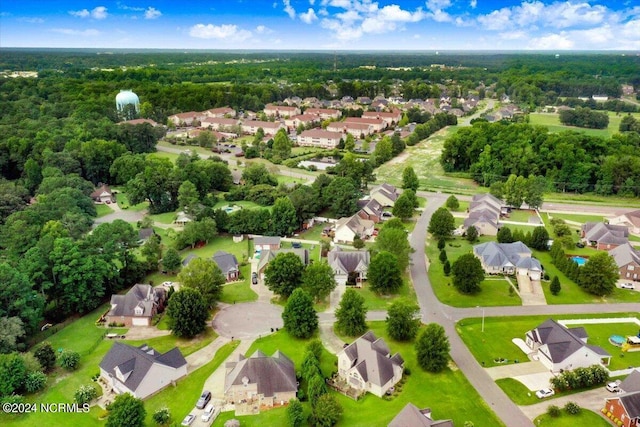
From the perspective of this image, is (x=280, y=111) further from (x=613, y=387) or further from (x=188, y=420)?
(x=613, y=387)

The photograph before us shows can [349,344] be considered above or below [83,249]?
below

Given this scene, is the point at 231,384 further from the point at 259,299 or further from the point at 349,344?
the point at 259,299

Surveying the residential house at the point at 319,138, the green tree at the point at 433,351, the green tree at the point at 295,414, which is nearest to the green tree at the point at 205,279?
the green tree at the point at 295,414

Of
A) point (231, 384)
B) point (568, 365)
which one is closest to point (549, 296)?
point (568, 365)

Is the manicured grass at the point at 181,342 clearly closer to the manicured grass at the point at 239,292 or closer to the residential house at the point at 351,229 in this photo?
the manicured grass at the point at 239,292

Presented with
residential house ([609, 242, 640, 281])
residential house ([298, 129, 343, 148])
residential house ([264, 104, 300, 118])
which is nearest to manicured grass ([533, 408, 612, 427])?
residential house ([609, 242, 640, 281])

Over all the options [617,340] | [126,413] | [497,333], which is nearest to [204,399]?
[126,413]
